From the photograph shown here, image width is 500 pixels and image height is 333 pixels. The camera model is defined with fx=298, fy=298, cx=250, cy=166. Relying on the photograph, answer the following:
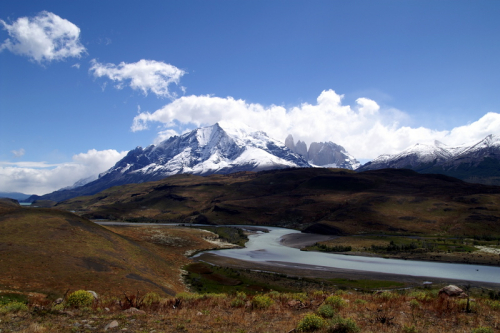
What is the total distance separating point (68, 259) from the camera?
4538 cm

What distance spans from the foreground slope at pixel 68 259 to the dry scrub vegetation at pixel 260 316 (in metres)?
17.3

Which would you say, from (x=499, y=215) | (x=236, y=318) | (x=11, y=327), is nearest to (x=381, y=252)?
(x=499, y=215)

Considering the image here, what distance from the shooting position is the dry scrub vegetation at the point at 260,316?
54.6 feet

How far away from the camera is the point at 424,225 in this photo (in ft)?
454

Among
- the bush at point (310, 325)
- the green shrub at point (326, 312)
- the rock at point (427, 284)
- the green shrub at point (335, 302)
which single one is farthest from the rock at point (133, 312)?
the rock at point (427, 284)

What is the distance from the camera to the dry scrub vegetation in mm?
16641

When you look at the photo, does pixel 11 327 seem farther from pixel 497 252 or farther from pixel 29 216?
pixel 497 252

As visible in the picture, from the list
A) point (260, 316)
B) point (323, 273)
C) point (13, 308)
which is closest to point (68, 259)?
point (13, 308)

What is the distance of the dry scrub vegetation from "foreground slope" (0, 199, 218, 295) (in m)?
17.3

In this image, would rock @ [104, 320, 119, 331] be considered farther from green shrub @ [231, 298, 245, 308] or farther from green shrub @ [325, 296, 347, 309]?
green shrub @ [325, 296, 347, 309]

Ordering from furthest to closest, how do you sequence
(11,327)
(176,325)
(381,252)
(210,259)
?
(381,252), (210,259), (176,325), (11,327)

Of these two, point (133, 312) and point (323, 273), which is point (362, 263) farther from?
point (133, 312)

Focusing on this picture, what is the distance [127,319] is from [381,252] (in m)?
103

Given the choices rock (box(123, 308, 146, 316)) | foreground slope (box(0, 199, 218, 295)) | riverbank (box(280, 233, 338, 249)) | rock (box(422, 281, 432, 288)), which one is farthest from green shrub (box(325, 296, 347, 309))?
riverbank (box(280, 233, 338, 249))
